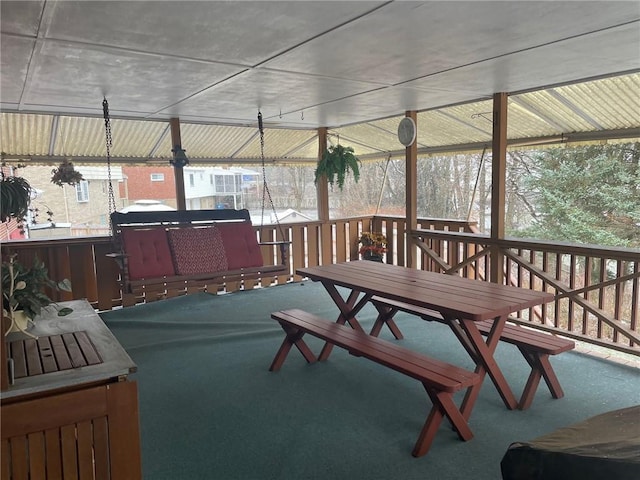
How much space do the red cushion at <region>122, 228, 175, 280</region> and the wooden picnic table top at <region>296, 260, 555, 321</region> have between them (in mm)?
1739

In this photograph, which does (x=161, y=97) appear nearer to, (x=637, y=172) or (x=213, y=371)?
(x=213, y=371)

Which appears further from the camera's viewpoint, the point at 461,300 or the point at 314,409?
the point at 314,409

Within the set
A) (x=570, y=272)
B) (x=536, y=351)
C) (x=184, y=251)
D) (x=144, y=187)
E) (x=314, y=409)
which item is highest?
(x=144, y=187)

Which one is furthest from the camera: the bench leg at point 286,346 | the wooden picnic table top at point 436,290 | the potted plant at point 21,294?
the bench leg at point 286,346

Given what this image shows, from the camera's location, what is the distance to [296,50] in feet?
9.29

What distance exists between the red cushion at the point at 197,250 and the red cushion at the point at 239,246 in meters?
0.07

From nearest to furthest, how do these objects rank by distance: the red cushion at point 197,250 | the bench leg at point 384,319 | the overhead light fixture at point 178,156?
the bench leg at point 384,319, the red cushion at point 197,250, the overhead light fixture at point 178,156

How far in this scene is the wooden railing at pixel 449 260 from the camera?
378 centimetres

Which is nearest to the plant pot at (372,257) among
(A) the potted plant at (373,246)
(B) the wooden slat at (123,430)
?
(A) the potted plant at (373,246)

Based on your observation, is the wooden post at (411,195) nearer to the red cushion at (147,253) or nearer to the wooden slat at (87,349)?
the red cushion at (147,253)

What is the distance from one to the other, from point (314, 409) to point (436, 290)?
1079mm

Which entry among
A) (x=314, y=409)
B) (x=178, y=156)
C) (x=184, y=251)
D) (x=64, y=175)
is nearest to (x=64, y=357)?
(x=314, y=409)

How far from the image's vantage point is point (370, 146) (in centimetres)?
720

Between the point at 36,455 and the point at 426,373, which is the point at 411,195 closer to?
the point at 426,373
